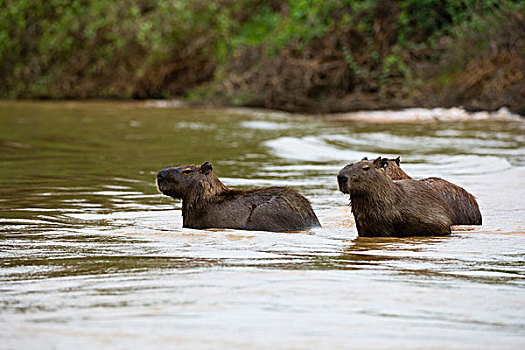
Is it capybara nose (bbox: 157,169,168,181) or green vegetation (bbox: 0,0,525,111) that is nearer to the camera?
capybara nose (bbox: 157,169,168,181)

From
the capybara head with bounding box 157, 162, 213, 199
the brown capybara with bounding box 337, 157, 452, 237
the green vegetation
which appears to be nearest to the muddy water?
the brown capybara with bounding box 337, 157, 452, 237

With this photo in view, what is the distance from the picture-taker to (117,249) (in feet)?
19.4

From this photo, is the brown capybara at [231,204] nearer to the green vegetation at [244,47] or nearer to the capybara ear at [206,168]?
the capybara ear at [206,168]

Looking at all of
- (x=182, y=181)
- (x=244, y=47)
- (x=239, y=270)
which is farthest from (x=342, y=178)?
(x=244, y=47)

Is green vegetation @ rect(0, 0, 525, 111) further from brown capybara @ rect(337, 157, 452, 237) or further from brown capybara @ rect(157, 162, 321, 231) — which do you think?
brown capybara @ rect(337, 157, 452, 237)

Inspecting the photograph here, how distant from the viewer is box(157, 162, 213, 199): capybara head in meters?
7.34

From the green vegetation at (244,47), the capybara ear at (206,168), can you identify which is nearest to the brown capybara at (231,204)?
the capybara ear at (206,168)

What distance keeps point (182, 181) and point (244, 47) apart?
1758 centimetres

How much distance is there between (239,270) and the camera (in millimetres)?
5113

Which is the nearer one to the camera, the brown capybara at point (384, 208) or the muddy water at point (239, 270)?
the muddy water at point (239, 270)

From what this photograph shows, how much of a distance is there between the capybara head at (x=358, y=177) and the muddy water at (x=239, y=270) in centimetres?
38

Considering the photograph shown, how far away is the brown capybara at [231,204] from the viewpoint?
6.96m

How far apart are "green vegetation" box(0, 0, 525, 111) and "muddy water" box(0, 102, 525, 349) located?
34.0ft

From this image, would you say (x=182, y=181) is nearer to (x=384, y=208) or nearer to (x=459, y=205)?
(x=384, y=208)
